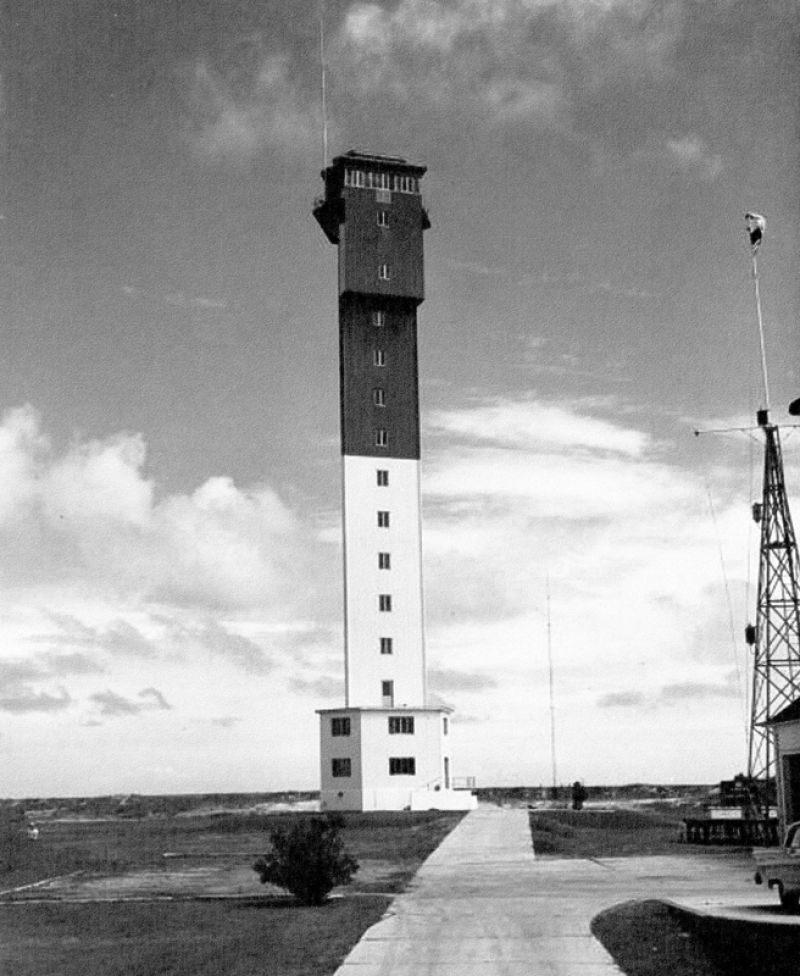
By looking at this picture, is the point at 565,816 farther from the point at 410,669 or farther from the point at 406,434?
the point at 406,434

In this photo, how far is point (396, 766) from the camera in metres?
63.2

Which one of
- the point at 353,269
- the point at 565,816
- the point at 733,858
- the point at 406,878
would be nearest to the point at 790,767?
the point at 733,858

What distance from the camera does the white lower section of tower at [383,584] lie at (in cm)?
6369

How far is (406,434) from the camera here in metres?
66.8

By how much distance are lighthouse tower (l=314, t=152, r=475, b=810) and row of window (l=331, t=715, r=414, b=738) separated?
A: 0.16 feet

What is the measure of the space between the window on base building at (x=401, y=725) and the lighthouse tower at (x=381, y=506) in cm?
5

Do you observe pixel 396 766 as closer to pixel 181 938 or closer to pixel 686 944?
pixel 181 938

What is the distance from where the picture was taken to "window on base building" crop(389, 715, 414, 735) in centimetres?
6313

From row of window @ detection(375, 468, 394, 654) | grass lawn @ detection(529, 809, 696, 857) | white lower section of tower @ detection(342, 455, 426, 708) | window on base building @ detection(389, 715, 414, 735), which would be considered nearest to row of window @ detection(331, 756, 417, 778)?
window on base building @ detection(389, 715, 414, 735)

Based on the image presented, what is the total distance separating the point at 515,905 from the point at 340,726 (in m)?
41.8

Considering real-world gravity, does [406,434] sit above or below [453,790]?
above

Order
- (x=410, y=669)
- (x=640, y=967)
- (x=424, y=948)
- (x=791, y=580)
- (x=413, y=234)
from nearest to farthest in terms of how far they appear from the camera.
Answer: (x=640, y=967) → (x=424, y=948) → (x=791, y=580) → (x=410, y=669) → (x=413, y=234)

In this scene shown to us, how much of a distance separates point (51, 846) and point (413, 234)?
37544 millimetres

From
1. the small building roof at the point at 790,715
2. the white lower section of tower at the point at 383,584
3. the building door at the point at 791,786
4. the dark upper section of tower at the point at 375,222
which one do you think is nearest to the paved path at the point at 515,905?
the building door at the point at 791,786
